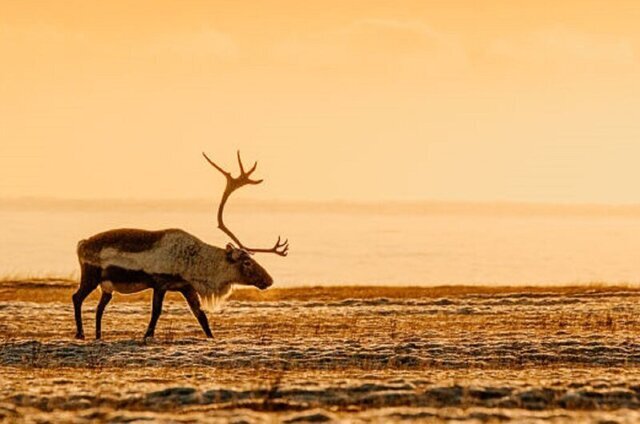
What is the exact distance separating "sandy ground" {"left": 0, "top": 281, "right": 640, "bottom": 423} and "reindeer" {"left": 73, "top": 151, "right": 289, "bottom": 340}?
1.05 metres

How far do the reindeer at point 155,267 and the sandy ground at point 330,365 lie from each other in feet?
3.45

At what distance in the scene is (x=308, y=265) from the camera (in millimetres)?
111750

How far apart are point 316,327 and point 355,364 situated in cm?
873

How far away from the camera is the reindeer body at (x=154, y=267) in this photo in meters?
30.2

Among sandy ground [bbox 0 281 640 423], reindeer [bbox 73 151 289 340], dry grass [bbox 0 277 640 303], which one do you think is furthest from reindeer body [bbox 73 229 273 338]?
dry grass [bbox 0 277 640 303]

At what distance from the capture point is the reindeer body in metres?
30.2

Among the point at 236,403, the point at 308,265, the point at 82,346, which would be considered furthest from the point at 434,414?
the point at 308,265

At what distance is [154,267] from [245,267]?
270 centimetres

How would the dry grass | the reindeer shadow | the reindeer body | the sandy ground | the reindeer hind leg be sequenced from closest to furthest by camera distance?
1. the sandy ground
2. the reindeer shadow
3. the reindeer body
4. the reindeer hind leg
5. the dry grass

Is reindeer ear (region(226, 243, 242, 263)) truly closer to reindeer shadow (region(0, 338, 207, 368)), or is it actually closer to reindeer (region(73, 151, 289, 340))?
reindeer (region(73, 151, 289, 340))

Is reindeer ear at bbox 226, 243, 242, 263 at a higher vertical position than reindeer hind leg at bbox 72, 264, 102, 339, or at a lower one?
higher

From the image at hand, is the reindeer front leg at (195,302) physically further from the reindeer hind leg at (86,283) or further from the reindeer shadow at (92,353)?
the reindeer hind leg at (86,283)

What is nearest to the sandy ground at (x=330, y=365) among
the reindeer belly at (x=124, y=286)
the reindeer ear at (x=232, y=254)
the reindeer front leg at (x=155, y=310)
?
the reindeer front leg at (x=155, y=310)

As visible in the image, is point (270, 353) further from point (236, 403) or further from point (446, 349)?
point (236, 403)
